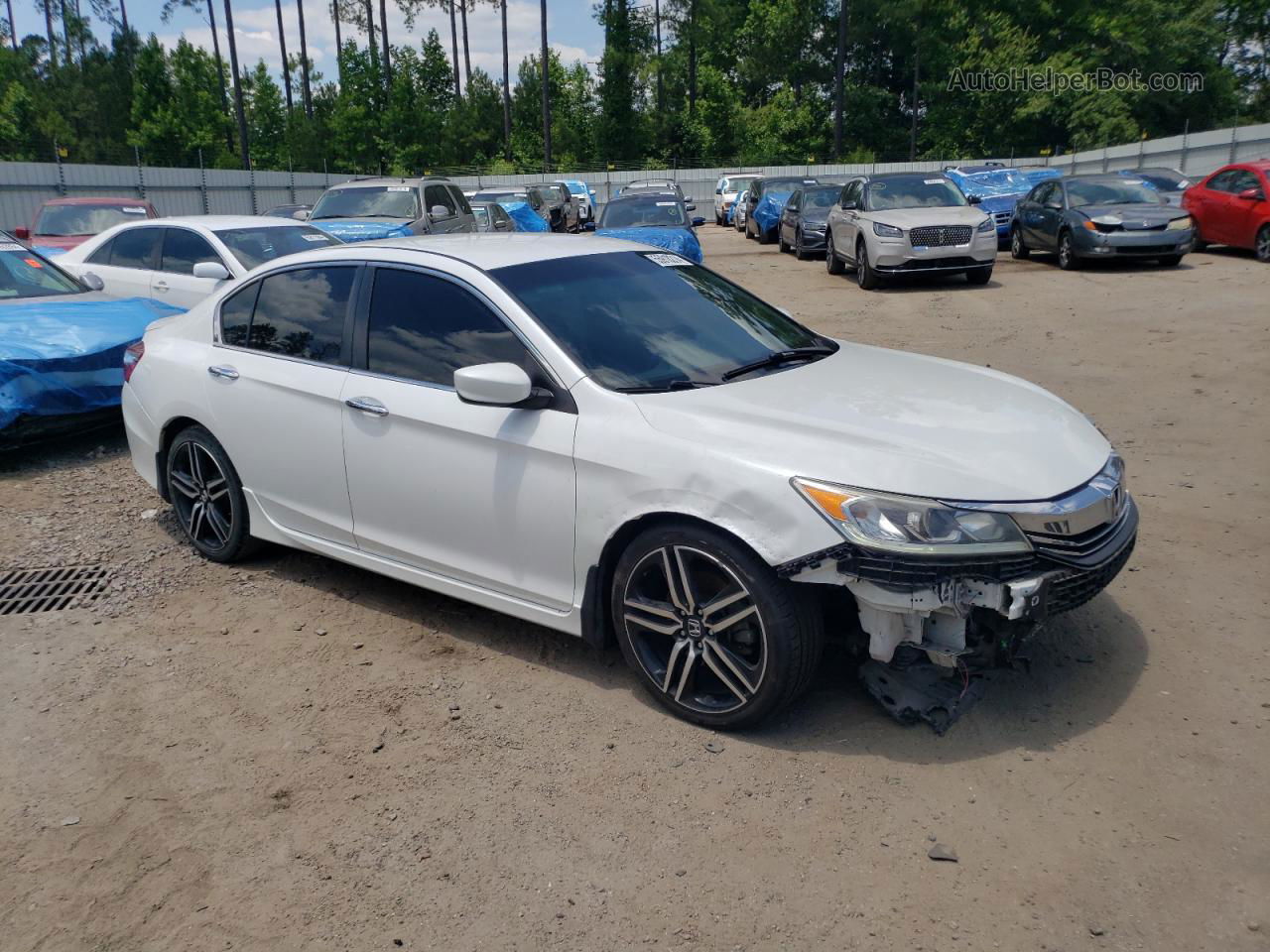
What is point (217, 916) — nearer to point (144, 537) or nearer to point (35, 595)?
point (35, 595)

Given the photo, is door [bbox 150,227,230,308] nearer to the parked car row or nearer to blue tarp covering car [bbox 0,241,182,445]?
blue tarp covering car [bbox 0,241,182,445]

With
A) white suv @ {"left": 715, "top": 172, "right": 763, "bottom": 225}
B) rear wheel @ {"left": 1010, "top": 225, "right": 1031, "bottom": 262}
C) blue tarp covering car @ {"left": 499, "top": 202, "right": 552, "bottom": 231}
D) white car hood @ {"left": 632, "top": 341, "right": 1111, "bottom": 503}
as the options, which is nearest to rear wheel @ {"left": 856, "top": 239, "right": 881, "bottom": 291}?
rear wheel @ {"left": 1010, "top": 225, "right": 1031, "bottom": 262}

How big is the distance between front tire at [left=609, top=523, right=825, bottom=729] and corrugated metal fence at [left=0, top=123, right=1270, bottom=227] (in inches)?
1042

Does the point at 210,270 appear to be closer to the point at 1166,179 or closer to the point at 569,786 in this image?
the point at 569,786

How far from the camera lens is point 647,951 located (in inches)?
110

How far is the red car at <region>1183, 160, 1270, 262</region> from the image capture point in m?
16.5

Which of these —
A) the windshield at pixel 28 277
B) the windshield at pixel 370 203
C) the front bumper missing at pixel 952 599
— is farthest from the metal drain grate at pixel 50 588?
the windshield at pixel 370 203

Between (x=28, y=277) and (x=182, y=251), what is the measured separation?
1.92 meters

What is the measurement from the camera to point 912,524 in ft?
11.1

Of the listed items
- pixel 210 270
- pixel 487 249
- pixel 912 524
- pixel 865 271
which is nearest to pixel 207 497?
pixel 487 249

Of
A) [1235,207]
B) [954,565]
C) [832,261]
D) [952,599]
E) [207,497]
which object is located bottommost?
[832,261]

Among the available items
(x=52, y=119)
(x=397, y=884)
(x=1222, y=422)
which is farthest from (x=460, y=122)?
(x=397, y=884)

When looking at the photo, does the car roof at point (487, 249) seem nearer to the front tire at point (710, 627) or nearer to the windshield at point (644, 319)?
the windshield at point (644, 319)

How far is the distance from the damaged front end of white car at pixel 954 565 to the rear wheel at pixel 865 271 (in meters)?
13.0
